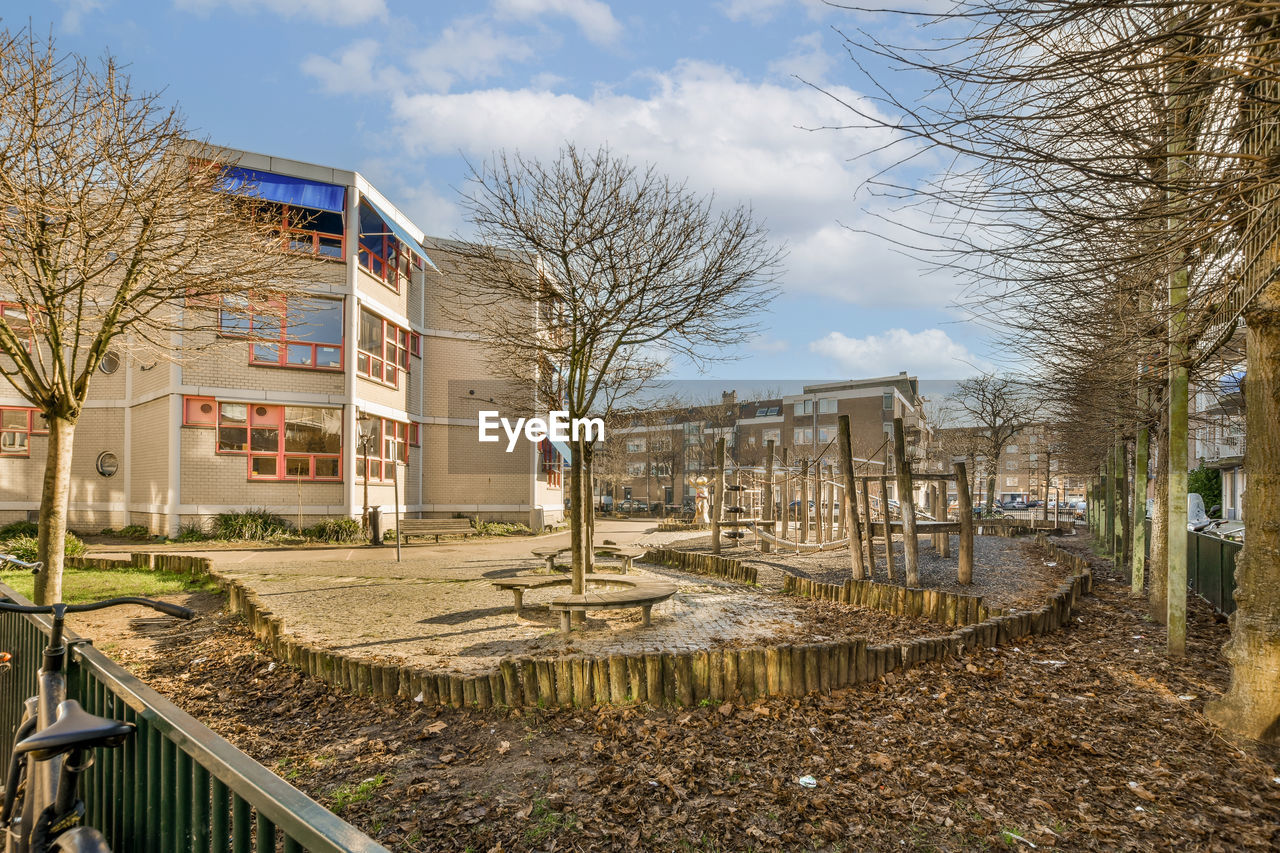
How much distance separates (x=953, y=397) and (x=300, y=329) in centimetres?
3110

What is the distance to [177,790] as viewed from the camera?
2.30m

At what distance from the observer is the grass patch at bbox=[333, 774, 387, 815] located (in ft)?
14.8

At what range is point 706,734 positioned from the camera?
18.3ft

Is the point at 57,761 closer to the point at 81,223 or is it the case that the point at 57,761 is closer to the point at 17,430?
the point at 81,223

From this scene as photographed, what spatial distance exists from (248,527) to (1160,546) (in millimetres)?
20360

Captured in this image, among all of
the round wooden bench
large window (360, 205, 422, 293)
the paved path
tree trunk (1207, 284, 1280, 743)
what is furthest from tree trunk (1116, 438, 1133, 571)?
large window (360, 205, 422, 293)

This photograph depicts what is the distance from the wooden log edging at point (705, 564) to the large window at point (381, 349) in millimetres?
11401

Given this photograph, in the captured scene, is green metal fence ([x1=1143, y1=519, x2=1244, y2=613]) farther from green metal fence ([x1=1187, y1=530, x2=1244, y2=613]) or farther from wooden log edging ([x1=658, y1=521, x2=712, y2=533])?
wooden log edging ([x1=658, y1=521, x2=712, y2=533])

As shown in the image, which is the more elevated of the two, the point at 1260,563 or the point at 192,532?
the point at 1260,563

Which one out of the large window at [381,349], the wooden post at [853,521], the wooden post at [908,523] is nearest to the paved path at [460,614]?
the wooden post at [853,521]

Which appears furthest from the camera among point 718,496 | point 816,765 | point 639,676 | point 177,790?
point 718,496

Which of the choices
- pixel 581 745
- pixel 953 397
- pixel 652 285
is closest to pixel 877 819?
pixel 581 745

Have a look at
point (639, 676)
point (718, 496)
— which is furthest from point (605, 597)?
point (718, 496)

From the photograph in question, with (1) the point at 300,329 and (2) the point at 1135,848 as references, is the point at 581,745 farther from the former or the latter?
(1) the point at 300,329
